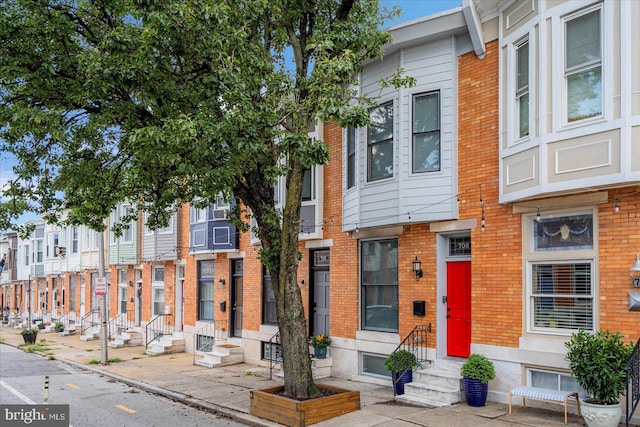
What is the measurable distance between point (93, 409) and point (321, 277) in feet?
22.6

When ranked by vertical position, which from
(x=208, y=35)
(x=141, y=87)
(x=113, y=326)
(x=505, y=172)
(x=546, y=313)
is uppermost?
(x=208, y=35)

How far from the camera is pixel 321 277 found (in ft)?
55.5

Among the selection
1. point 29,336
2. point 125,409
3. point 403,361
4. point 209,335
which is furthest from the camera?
point 29,336

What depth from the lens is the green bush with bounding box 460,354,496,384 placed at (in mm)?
11250

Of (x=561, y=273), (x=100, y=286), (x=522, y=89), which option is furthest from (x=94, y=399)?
(x=522, y=89)

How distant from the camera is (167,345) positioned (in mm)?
22391

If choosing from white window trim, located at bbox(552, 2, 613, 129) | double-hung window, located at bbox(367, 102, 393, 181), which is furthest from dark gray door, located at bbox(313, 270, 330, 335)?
white window trim, located at bbox(552, 2, 613, 129)

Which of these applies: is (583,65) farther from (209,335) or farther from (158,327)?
(158,327)

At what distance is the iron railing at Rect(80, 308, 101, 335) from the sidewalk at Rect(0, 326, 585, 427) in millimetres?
7004

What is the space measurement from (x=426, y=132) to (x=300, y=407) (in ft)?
21.4

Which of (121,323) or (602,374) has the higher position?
(602,374)

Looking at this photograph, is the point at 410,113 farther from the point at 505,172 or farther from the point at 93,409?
the point at 93,409

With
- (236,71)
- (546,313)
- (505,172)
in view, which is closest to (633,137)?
(505,172)

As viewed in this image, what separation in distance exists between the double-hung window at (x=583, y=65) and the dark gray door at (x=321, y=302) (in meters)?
8.63
